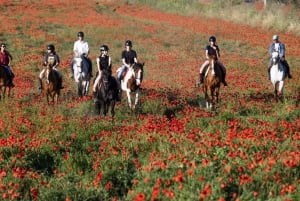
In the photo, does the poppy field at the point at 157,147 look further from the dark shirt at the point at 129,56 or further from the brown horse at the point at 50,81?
the dark shirt at the point at 129,56

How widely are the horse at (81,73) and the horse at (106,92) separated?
15.3ft

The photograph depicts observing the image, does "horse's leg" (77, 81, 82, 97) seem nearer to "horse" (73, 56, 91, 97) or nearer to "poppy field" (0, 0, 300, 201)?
"horse" (73, 56, 91, 97)

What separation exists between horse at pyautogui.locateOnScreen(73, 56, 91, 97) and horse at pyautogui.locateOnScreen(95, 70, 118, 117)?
4.65 meters

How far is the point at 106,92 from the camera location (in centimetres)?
1434

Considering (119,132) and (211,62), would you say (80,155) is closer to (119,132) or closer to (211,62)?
(119,132)

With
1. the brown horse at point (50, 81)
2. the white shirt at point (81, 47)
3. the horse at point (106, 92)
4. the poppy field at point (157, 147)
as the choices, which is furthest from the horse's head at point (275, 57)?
the brown horse at point (50, 81)

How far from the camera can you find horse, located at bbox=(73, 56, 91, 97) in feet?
62.3

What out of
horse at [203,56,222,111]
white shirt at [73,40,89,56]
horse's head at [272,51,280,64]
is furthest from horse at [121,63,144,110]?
horse's head at [272,51,280,64]

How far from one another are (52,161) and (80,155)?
80 cm

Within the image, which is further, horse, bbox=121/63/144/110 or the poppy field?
horse, bbox=121/63/144/110

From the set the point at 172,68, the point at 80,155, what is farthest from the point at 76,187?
the point at 172,68

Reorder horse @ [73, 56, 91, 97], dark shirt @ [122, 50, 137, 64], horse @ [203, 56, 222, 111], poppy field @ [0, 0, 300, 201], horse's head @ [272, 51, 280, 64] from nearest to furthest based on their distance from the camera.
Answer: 1. poppy field @ [0, 0, 300, 201]
2. horse @ [203, 56, 222, 111]
3. dark shirt @ [122, 50, 137, 64]
4. horse's head @ [272, 51, 280, 64]
5. horse @ [73, 56, 91, 97]

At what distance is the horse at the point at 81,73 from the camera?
62.3 feet

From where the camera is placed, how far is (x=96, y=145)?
10359 millimetres
